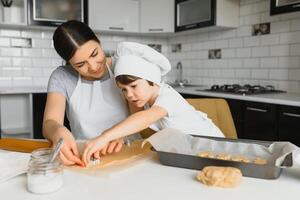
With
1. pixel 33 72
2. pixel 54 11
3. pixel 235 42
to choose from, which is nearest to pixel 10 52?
pixel 33 72

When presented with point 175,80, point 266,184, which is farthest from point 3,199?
point 175,80

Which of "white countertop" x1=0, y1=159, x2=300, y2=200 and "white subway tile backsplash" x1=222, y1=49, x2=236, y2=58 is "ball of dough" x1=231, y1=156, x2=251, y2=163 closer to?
"white countertop" x1=0, y1=159, x2=300, y2=200

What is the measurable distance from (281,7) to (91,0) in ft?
6.41

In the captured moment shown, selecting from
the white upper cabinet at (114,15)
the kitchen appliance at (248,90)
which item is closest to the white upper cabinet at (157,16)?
the white upper cabinet at (114,15)

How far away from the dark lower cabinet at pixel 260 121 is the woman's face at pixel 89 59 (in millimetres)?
1346

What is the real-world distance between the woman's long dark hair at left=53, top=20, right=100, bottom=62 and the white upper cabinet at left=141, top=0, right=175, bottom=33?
8.14 ft

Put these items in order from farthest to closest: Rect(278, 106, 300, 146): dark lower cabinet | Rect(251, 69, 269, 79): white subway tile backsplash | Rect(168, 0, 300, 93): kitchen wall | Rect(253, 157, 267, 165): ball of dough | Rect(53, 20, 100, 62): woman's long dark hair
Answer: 1. Rect(251, 69, 269, 79): white subway tile backsplash
2. Rect(168, 0, 300, 93): kitchen wall
3. Rect(278, 106, 300, 146): dark lower cabinet
4. Rect(53, 20, 100, 62): woman's long dark hair
5. Rect(253, 157, 267, 165): ball of dough

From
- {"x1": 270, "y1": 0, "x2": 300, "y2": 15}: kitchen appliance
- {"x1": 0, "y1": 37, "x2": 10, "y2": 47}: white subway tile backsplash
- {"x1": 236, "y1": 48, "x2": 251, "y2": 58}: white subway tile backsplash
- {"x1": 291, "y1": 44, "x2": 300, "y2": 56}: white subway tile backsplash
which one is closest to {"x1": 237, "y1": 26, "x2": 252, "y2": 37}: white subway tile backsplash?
{"x1": 236, "y1": 48, "x2": 251, "y2": 58}: white subway tile backsplash

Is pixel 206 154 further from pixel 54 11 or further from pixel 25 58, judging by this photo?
pixel 25 58

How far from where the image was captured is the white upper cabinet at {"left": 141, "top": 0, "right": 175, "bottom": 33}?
3.59 m

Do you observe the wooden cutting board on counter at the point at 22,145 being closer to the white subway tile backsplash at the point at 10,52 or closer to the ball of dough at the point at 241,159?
the ball of dough at the point at 241,159

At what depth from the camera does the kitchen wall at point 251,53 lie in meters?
2.60

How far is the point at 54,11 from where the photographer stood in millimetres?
3242

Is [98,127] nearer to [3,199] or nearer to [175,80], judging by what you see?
[3,199]
